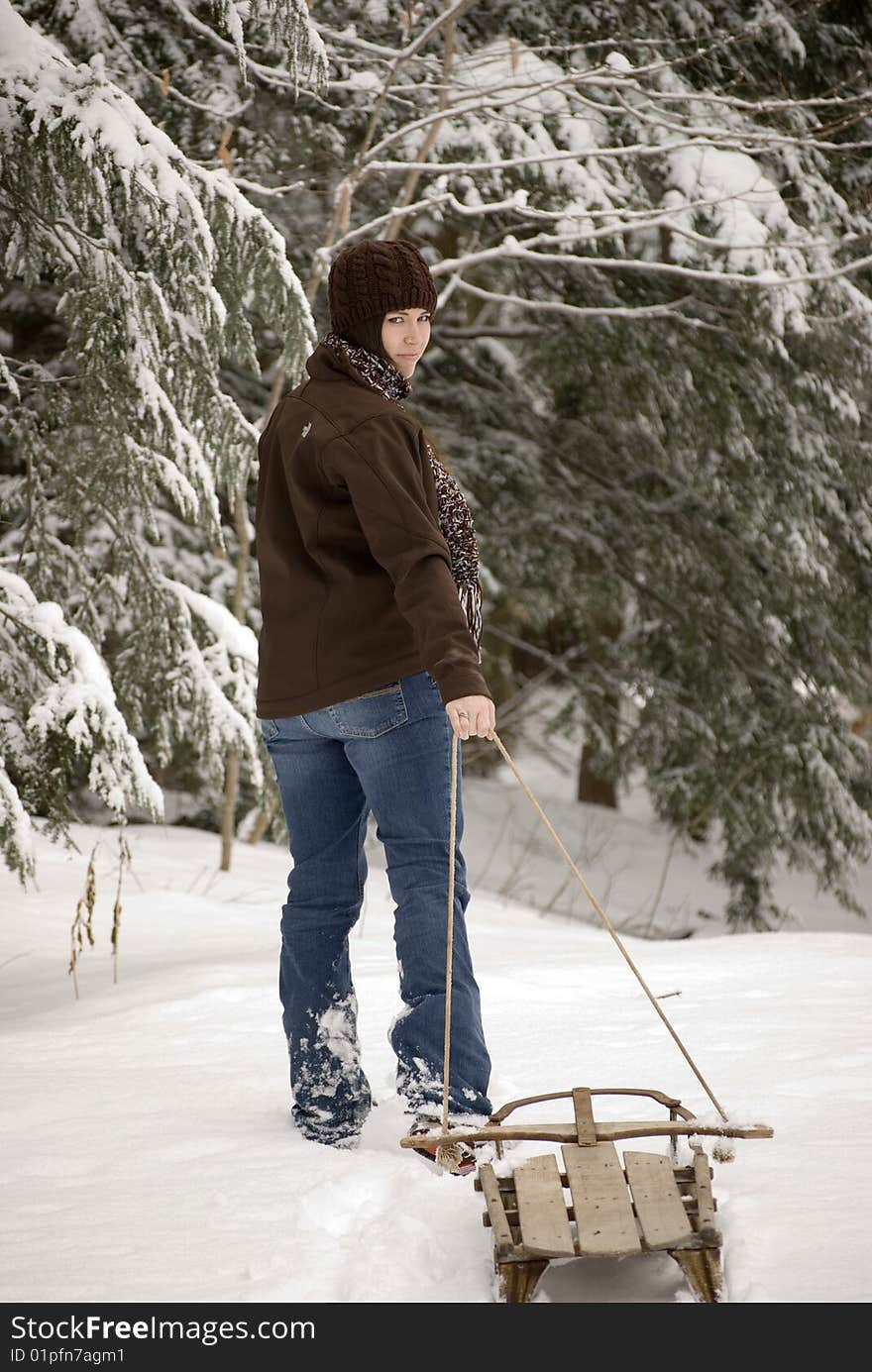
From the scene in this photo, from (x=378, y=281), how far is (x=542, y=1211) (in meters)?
1.59

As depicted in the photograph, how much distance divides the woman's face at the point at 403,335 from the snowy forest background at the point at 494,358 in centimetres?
122

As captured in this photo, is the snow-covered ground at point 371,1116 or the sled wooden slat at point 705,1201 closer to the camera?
the sled wooden slat at point 705,1201

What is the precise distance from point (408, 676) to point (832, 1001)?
5.86 feet

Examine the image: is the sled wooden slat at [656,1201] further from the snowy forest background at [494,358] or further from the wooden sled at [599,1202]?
the snowy forest background at [494,358]

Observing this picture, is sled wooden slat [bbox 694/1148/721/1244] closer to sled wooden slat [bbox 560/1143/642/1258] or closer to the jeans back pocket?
sled wooden slat [bbox 560/1143/642/1258]

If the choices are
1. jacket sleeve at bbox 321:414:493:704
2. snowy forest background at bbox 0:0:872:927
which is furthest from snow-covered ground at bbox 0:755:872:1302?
jacket sleeve at bbox 321:414:493:704

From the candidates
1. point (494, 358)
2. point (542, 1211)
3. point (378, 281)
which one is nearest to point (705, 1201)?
point (542, 1211)

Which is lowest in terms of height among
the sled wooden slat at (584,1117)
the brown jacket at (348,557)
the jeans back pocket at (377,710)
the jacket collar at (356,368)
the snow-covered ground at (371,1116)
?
the snow-covered ground at (371,1116)

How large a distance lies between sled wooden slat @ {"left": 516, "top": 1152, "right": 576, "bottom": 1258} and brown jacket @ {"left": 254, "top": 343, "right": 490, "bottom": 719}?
2.49ft

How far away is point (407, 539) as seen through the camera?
2227 millimetres

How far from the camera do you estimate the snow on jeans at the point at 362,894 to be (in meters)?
2.34

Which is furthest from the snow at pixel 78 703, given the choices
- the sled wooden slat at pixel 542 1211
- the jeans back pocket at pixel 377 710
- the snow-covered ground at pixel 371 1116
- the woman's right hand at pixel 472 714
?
the sled wooden slat at pixel 542 1211

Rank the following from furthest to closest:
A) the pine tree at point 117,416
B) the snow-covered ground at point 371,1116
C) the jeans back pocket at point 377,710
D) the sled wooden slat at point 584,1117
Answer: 1. the pine tree at point 117,416
2. the jeans back pocket at point 377,710
3. the sled wooden slat at point 584,1117
4. the snow-covered ground at point 371,1116

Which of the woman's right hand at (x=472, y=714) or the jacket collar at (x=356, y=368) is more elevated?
the jacket collar at (x=356, y=368)
